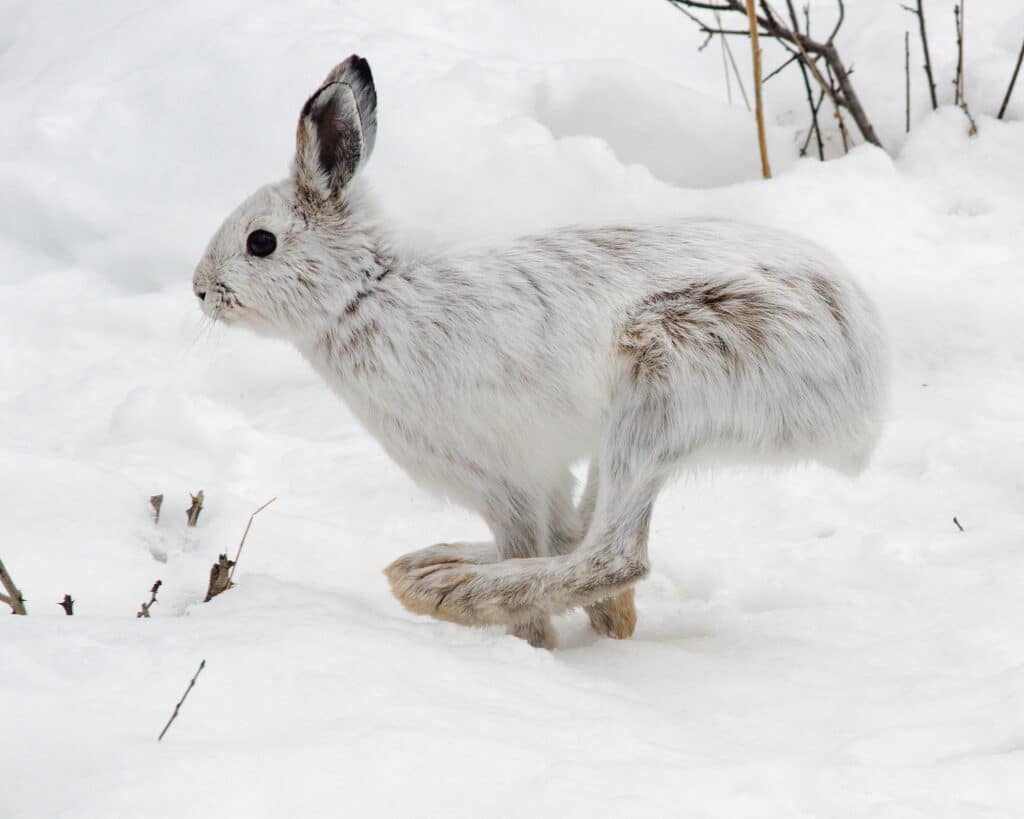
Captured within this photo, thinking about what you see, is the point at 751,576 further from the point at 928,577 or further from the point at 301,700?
the point at 301,700

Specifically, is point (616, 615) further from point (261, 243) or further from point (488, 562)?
point (261, 243)

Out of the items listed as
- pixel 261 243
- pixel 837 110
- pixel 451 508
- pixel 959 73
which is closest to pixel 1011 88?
pixel 959 73

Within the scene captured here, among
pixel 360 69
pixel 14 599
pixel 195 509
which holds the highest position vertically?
A: pixel 360 69

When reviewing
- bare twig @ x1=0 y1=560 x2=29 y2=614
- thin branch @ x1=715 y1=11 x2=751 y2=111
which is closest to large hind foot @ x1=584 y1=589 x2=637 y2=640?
bare twig @ x1=0 y1=560 x2=29 y2=614

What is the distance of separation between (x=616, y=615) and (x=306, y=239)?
47.6 inches

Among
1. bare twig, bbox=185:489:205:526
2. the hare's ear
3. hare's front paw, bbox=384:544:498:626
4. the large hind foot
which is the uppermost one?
the hare's ear

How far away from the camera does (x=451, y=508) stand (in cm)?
385

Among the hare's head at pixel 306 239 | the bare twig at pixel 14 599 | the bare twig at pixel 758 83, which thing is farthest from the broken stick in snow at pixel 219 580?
the bare twig at pixel 758 83

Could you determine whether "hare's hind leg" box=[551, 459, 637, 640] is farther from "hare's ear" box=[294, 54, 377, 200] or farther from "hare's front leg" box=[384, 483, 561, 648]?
"hare's ear" box=[294, 54, 377, 200]

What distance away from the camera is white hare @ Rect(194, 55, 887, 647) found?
2.66 metres

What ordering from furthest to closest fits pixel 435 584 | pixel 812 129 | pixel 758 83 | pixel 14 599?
pixel 812 129, pixel 758 83, pixel 435 584, pixel 14 599

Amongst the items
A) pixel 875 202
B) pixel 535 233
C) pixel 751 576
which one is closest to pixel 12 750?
pixel 535 233

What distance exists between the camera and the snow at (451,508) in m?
1.77

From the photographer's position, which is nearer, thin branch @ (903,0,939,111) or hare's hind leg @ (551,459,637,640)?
hare's hind leg @ (551,459,637,640)
